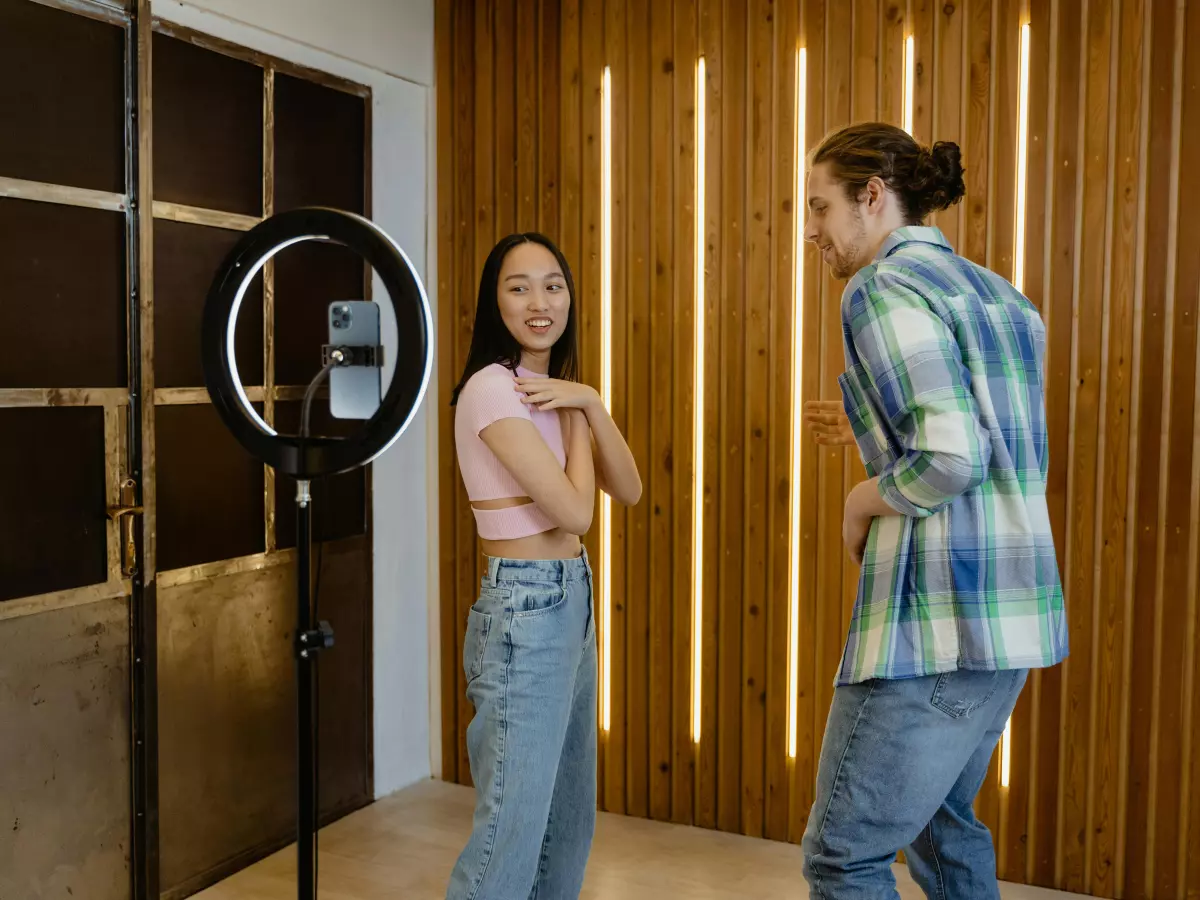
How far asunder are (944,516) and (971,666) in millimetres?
221

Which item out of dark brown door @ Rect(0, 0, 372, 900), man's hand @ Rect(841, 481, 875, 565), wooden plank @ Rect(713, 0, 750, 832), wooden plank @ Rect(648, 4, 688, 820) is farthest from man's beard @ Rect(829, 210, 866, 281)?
wooden plank @ Rect(648, 4, 688, 820)

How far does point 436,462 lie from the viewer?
3.60m

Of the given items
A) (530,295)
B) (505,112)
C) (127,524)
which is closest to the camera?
(530,295)

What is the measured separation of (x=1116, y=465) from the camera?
2.73 m

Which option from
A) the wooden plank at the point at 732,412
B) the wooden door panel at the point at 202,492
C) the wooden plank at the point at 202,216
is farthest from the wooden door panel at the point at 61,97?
the wooden plank at the point at 732,412

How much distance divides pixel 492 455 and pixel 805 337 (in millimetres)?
1338

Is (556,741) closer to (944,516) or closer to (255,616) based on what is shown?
(944,516)


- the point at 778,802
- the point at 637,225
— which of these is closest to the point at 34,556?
the point at 637,225

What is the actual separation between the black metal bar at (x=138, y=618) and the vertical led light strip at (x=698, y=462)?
58.6 inches

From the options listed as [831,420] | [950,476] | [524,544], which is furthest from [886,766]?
[524,544]

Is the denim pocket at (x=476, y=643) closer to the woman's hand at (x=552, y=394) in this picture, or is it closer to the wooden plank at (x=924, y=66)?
the woman's hand at (x=552, y=394)

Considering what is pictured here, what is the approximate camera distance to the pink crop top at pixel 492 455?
6.37 ft

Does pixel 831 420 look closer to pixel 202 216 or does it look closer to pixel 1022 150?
pixel 1022 150

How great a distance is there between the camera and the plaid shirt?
154 cm
